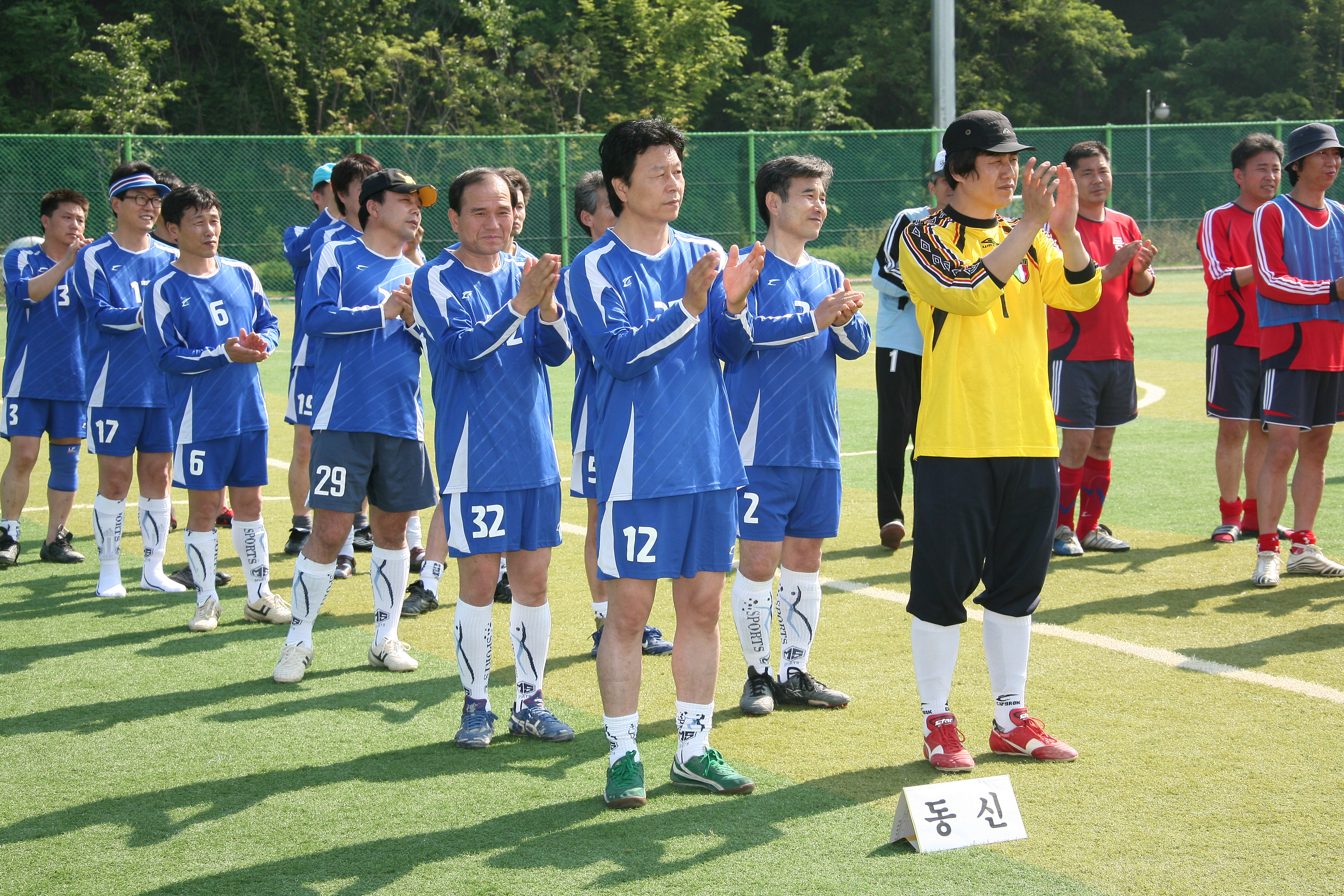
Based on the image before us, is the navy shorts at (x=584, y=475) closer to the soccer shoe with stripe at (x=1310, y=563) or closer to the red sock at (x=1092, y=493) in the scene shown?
the red sock at (x=1092, y=493)

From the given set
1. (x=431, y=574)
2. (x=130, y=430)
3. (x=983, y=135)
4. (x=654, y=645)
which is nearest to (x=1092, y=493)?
(x=654, y=645)

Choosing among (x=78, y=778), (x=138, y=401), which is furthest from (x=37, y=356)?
(x=78, y=778)

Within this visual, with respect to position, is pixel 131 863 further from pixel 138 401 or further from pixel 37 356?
pixel 37 356

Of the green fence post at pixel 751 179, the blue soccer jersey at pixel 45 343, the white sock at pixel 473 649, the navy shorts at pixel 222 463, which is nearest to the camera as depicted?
the white sock at pixel 473 649

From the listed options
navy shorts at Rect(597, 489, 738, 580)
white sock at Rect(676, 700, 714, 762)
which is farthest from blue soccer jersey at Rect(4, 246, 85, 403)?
white sock at Rect(676, 700, 714, 762)

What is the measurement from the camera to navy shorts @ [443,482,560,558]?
4.85 m

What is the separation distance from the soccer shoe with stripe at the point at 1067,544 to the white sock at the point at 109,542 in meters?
5.57

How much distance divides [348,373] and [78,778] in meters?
2.00

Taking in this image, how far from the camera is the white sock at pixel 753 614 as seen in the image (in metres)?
5.21

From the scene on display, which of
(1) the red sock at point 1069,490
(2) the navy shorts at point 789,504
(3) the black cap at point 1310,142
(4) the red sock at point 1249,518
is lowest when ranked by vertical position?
(4) the red sock at point 1249,518

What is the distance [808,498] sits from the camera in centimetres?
521

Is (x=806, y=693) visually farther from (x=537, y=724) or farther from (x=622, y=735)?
(x=622, y=735)

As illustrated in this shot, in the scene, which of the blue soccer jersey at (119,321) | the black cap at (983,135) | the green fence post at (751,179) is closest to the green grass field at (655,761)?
the blue soccer jersey at (119,321)

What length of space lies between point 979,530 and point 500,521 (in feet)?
5.87
